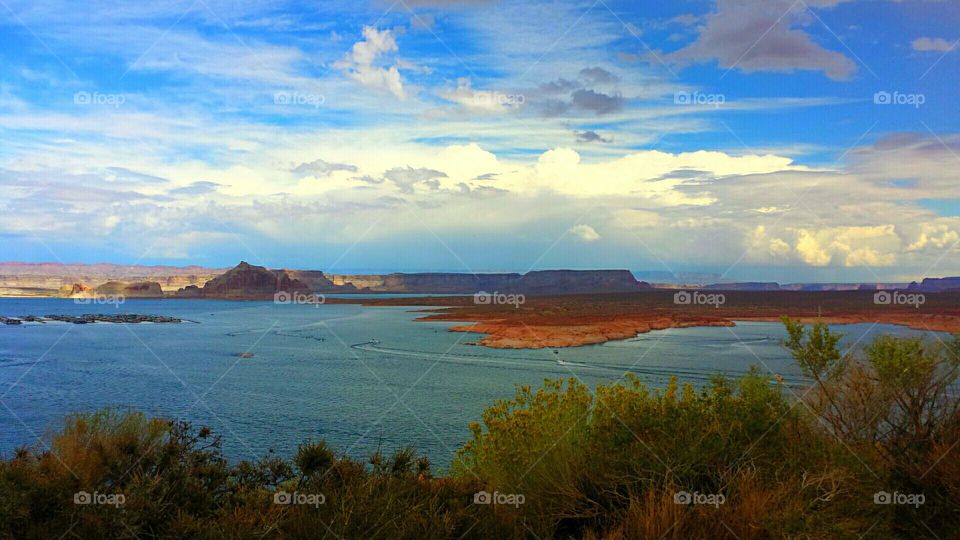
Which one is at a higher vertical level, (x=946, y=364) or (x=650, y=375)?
(x=946, y=364)

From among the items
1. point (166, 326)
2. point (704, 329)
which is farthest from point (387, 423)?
point (166, 326)

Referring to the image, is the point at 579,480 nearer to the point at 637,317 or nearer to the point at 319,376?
the point at 319,376

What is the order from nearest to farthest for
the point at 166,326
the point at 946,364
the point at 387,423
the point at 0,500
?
the point at 0,500 → the point at 946,364 → the point at 387,423 → the point at 166,326

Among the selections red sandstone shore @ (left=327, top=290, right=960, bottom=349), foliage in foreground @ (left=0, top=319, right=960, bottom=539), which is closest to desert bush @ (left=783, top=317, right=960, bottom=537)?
foliage in foreground @ (left=0, top=319, right=960, bottom=539)

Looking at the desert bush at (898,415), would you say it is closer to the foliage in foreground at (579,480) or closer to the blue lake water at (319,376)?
the foliage in foreground at (579,480)

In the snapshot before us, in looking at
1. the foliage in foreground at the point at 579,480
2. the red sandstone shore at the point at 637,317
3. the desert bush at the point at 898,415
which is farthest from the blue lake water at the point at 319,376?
the desert bush at the point at 898,415

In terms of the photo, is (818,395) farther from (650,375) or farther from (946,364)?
(650,375)
